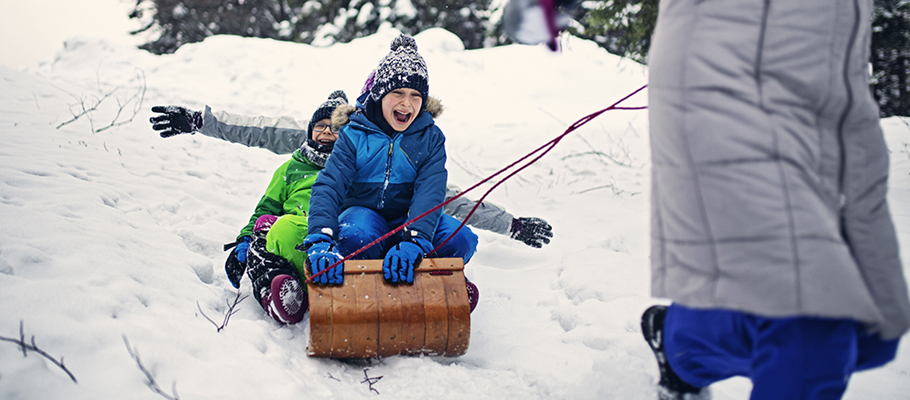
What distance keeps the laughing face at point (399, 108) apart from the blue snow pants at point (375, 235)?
1.40 ft

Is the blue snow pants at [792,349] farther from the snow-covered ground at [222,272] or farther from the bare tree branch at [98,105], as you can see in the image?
the bare tree branch at [98,105]

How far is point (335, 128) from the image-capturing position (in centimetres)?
255

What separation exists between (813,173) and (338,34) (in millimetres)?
15229

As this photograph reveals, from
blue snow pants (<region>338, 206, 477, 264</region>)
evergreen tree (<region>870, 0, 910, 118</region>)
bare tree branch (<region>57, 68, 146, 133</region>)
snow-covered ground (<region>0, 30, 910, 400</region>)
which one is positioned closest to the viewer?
snow-covered ground (<region>0, 30, 910, 400</region>)

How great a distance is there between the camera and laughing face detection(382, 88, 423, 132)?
7.59ft

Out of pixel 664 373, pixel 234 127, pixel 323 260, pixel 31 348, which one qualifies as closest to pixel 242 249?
pixel 323 260

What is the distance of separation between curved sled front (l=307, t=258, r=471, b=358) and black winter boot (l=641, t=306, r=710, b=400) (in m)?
0.77

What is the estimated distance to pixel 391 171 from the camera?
2.29 metres

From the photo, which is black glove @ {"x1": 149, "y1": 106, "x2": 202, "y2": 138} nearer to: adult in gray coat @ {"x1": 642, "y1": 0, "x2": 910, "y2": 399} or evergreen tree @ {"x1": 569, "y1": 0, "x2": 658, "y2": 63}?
adult in gray coat @ {"x1": 642, "y1": 0, "x2": 910, "y2": 399}

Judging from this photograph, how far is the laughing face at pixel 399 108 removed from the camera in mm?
2314

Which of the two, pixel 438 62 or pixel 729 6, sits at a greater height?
pixel 729 6

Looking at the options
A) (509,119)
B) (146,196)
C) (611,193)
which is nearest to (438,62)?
(509,119)

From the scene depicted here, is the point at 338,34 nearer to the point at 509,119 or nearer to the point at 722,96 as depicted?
the point at 509,119

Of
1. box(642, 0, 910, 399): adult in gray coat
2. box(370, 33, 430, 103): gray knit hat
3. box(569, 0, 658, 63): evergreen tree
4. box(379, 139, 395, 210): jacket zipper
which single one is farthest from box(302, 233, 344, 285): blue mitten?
box(569, 0, 658, 63): evergreen tree
